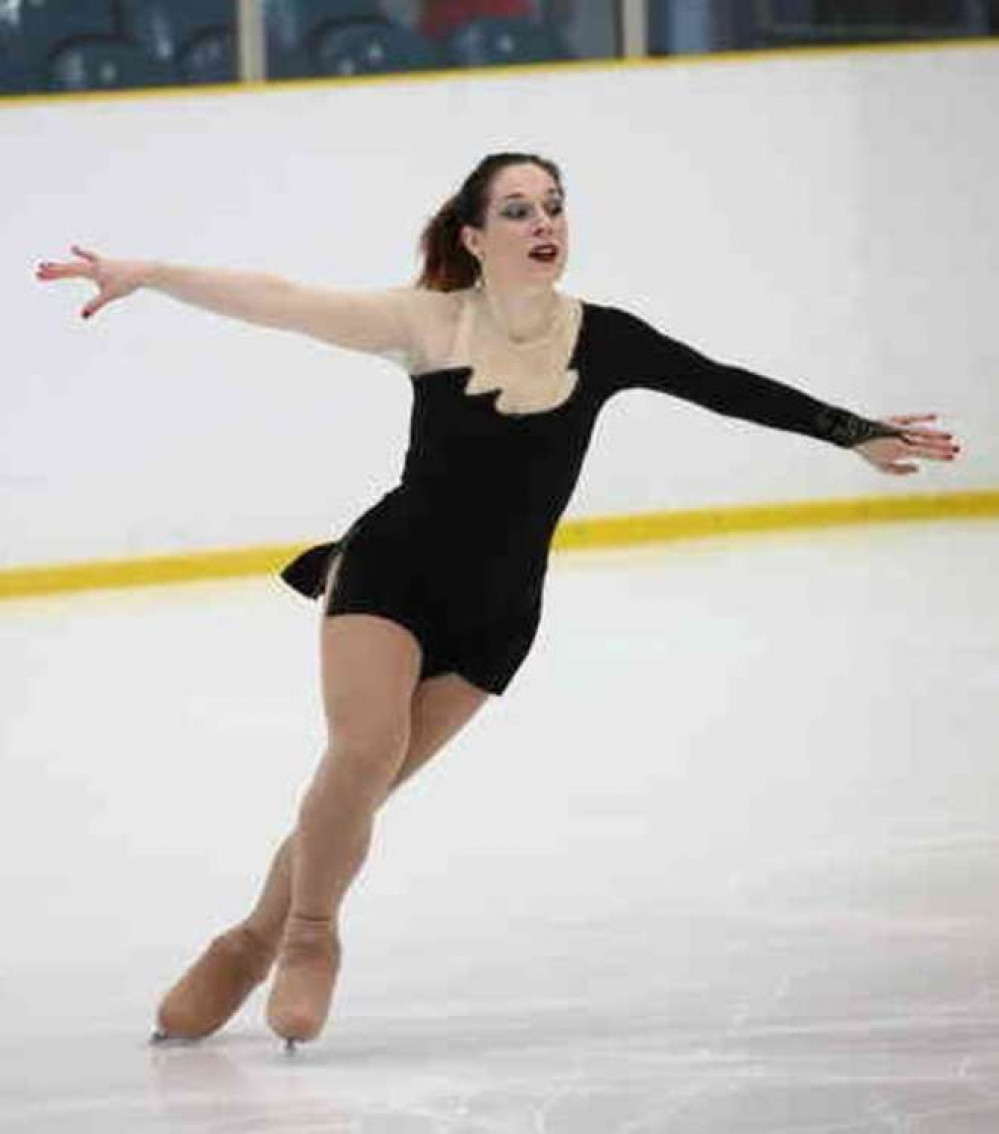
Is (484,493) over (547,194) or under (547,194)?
under

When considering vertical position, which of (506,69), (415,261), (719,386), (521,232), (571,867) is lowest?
(415,261)

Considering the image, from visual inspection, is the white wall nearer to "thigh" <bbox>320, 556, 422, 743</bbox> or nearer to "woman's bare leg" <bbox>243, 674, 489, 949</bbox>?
"woman's bare leg" <bbox>243, 674, 489, 949</bbox>

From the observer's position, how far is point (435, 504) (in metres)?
5.27

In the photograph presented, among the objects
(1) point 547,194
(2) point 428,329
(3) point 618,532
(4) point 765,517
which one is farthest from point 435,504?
(4) point 765,517

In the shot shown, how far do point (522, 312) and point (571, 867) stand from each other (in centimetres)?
174

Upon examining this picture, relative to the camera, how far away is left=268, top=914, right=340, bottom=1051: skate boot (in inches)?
207

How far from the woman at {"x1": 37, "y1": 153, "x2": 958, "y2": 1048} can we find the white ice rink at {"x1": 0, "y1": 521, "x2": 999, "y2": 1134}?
21 cm

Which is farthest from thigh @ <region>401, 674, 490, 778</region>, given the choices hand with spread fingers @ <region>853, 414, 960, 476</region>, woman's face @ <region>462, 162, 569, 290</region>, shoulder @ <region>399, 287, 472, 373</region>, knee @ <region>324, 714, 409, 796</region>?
hand with spread fingers @ <region>853, 414, 960, 476</region>

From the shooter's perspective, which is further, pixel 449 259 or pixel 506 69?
pixel 506 69

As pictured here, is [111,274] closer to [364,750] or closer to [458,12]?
[364,750]

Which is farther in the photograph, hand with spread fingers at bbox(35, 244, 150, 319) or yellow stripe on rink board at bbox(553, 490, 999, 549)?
yellow stripe on rink board at bbox(553, 490, 999, 549)

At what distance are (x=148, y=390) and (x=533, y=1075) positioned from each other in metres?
6.33

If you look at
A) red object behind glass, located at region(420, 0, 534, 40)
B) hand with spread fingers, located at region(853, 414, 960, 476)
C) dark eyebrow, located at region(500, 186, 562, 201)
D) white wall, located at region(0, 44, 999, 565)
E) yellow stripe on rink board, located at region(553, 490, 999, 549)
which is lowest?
yellow stripe on rink board, located at region(553, 490, 999, 549)

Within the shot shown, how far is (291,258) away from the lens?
38.0 ft
